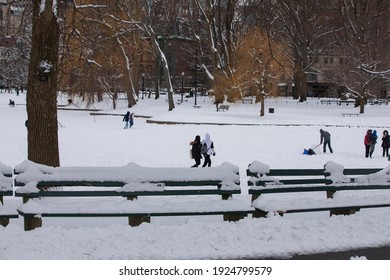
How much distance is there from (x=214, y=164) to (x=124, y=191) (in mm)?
12954

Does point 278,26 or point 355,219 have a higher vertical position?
point 278,26

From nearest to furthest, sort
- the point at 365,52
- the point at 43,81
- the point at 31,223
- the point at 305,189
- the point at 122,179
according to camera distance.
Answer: the point at 31,223 < the point at 122,179 < the point at 305,189 < the point at 43,81 < the point at 365,52

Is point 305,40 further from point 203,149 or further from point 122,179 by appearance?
point 122,179

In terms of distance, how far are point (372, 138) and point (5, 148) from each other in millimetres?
17652

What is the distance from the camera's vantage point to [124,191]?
833 centimetres

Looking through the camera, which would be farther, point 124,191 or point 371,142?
point 371,142

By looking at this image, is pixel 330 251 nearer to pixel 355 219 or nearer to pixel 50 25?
pixel 355 219

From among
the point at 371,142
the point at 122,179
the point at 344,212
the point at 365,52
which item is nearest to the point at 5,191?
the point at 122,179

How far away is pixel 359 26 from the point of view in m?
55.3

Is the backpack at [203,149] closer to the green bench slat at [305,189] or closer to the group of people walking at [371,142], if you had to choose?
the group of people walking at [371,142]

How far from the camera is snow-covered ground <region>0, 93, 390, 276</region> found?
730cm

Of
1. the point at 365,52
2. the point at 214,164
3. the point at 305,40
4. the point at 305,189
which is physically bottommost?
the point at 214,164

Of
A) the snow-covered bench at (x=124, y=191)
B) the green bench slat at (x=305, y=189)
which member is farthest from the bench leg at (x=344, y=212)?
the snow-covered bench at (x=124, y=191)

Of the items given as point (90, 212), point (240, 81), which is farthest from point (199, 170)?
point (240, 81)
